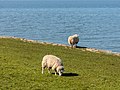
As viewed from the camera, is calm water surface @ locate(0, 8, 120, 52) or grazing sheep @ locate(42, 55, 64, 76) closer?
grazing sheep @ locate(42, 55, 64, 76)

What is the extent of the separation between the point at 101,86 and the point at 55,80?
2.30 meters

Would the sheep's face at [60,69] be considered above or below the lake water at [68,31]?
above

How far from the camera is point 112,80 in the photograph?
848 inches

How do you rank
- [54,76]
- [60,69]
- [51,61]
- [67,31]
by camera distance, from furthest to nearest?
[67,31] < [51,61] < [54,76] < [60,69]

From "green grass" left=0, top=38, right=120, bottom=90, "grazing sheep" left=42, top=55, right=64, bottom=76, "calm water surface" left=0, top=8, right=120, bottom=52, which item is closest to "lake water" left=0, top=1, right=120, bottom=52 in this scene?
"calm water surface" left=0, top=8, right=120, bottom=52

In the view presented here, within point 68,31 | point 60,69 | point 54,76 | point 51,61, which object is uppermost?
point 51,61

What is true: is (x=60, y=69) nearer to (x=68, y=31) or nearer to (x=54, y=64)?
(x=54, y=64)

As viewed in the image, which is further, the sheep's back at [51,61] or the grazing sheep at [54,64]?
the sheep's back at [51,61]

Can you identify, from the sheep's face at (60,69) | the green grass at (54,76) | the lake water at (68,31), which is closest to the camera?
the green grass at (54,76)

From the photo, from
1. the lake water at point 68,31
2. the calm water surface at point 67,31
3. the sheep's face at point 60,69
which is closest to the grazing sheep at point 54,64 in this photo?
the sheep's face at point 60,69

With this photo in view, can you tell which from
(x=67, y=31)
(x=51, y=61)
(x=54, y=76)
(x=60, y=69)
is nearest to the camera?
(x=60, y=69)

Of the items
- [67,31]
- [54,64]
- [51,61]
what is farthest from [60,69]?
[67,31]

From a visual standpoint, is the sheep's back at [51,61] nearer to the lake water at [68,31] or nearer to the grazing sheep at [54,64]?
the grazing sheep at [54,64]

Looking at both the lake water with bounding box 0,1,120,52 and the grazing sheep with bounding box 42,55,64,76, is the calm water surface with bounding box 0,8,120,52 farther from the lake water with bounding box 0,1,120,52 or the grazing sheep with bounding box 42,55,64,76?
the grazing sheep with bounding box 42,55,64,76
